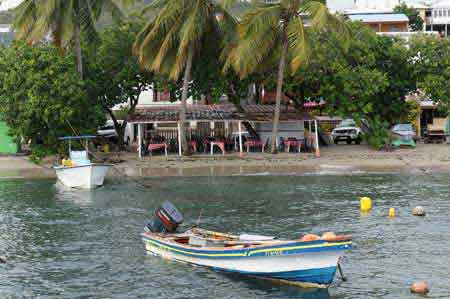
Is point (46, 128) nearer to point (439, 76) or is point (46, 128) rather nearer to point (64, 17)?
point (64, 17)

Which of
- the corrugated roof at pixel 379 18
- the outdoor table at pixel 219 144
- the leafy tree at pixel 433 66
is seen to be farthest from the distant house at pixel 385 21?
the outdoor table at pixel 219 144

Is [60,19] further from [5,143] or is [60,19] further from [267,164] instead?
[267,164]

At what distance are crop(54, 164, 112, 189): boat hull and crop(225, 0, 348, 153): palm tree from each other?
10.6m

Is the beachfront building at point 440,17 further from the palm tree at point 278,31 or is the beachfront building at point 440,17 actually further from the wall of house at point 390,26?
the palm tree at point 278,31

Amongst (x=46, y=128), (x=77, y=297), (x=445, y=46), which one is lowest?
(x=77, y=297)

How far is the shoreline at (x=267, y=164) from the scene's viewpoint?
45750 mm

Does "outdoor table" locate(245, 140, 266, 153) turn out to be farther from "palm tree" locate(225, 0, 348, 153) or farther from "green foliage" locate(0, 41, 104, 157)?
"green foliage" locate(0, 41, 104, 157)

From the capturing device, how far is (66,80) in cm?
4756

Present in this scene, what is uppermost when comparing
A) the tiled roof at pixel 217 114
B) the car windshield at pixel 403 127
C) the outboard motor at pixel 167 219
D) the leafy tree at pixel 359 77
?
the leafy tree at pixel 359 77

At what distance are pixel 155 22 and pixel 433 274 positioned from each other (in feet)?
94.7

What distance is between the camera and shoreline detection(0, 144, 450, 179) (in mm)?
45750

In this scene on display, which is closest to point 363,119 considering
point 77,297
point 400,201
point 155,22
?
point 155,22

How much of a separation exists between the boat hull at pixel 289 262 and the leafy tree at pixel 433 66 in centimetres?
3312

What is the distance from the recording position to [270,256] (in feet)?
71.3
